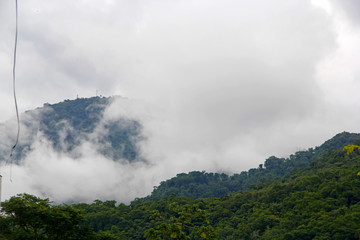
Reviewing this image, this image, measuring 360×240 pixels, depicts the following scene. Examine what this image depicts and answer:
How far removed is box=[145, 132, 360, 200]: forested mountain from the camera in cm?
12762

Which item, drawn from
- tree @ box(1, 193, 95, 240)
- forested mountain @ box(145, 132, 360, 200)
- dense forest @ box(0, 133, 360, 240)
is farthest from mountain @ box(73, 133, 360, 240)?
forested mountain @ box(145, 132, 360, 200)

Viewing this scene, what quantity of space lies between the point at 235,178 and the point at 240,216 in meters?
80.3

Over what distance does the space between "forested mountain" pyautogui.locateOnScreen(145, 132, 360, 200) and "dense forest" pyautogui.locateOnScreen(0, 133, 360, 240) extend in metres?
41.0

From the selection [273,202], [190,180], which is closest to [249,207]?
[273,202]

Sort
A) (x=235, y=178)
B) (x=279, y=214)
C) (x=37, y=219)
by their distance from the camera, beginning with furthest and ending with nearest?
(x=235, y=178) → (x=279, y=214) → (x=37, y=219)

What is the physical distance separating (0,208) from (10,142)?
19265cm

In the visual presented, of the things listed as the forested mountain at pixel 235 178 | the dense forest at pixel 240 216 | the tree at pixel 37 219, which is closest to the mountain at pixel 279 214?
the dense forest at pixel 240 216

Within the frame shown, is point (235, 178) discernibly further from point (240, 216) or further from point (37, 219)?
point (37, 219)

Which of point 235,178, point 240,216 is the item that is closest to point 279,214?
point 240,216

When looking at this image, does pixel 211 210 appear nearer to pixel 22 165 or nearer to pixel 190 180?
pixel 190 180

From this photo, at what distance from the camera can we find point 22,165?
194 metres

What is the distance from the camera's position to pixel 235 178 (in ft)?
467

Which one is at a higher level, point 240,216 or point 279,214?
point 240,216

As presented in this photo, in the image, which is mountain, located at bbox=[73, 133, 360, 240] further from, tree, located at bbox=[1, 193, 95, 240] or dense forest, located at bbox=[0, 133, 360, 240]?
tree, located at bbox=[1, 193, 95, 240]
